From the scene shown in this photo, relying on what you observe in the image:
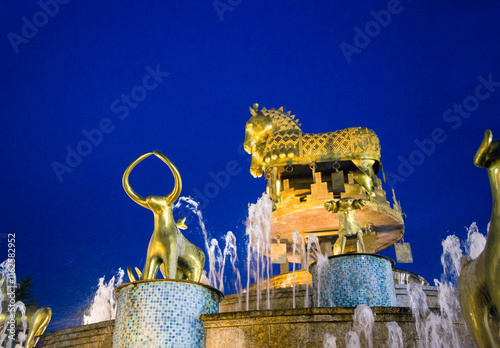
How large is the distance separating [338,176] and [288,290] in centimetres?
545

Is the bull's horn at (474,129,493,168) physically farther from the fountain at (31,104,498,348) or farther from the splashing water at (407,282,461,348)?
the splashing water at (407,282,461,348)

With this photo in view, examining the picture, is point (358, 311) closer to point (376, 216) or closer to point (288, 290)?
point (288, 290)

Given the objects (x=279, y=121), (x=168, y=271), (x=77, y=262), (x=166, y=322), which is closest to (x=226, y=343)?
(x=166, y=322)

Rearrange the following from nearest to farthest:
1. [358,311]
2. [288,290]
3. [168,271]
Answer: [358,311], [168,271], [288,290]

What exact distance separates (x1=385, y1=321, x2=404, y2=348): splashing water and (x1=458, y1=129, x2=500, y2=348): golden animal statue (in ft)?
5.30

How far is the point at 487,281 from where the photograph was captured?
3.56m

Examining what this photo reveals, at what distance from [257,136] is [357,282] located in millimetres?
8480

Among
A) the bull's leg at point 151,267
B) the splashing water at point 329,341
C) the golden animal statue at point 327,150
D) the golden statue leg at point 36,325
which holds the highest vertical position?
the golden animal statue at point 327,150

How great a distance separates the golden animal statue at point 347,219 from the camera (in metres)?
8.43

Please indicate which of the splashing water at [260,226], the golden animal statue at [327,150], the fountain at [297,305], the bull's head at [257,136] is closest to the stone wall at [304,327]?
the fountain at [297,305]

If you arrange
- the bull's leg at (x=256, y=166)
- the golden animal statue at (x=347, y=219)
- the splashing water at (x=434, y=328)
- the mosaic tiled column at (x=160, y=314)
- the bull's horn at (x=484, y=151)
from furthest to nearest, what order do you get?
the bull's leg at (x=256, y=166) < the golden animal statue at (x=347, y=219) < the mosaic tiled column at (x=160, y=314) < the splashing water at (x=434, y=328) < the bull's horn at (x=484, y=151)

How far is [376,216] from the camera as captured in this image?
1330 cm

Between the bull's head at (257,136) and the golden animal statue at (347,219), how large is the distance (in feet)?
19.8

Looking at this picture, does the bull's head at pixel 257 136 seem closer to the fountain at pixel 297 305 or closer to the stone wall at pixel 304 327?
the fountain at pixel 297 305
